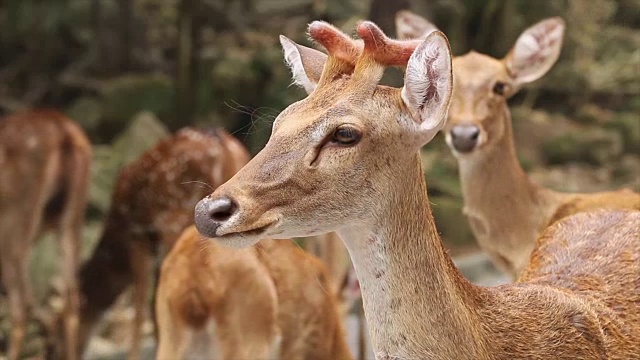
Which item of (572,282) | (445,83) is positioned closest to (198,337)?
(572,282)

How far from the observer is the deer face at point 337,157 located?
2283 mm

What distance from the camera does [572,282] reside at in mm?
2914

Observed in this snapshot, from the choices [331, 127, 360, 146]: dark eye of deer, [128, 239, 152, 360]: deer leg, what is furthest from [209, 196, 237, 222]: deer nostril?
[128, 239, 152, 360]: deer leg

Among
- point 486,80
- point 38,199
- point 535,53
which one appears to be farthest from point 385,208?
point 38,199

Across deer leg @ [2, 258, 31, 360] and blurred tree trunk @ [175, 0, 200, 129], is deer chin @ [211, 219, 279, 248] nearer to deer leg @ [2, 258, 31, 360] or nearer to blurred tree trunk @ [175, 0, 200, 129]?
deer leg @ [2, 258, 31, 360]

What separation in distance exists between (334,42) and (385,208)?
48cm

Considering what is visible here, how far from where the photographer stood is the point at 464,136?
14.0 ft

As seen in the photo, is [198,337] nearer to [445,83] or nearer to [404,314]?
[404,314]

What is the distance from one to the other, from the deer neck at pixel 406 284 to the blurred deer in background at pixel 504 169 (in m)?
1.98

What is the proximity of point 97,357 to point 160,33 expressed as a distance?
4199 millimetres

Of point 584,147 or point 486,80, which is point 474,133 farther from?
point 584,147

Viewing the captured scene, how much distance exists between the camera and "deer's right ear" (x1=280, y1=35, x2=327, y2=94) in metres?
2.73

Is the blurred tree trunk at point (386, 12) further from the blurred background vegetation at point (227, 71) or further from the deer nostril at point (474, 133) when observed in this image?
the blurred background vegetation at point (227, 71)

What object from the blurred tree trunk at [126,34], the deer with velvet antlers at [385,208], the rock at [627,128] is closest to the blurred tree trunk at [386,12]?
the deer with velvet antlers at [385,208]
